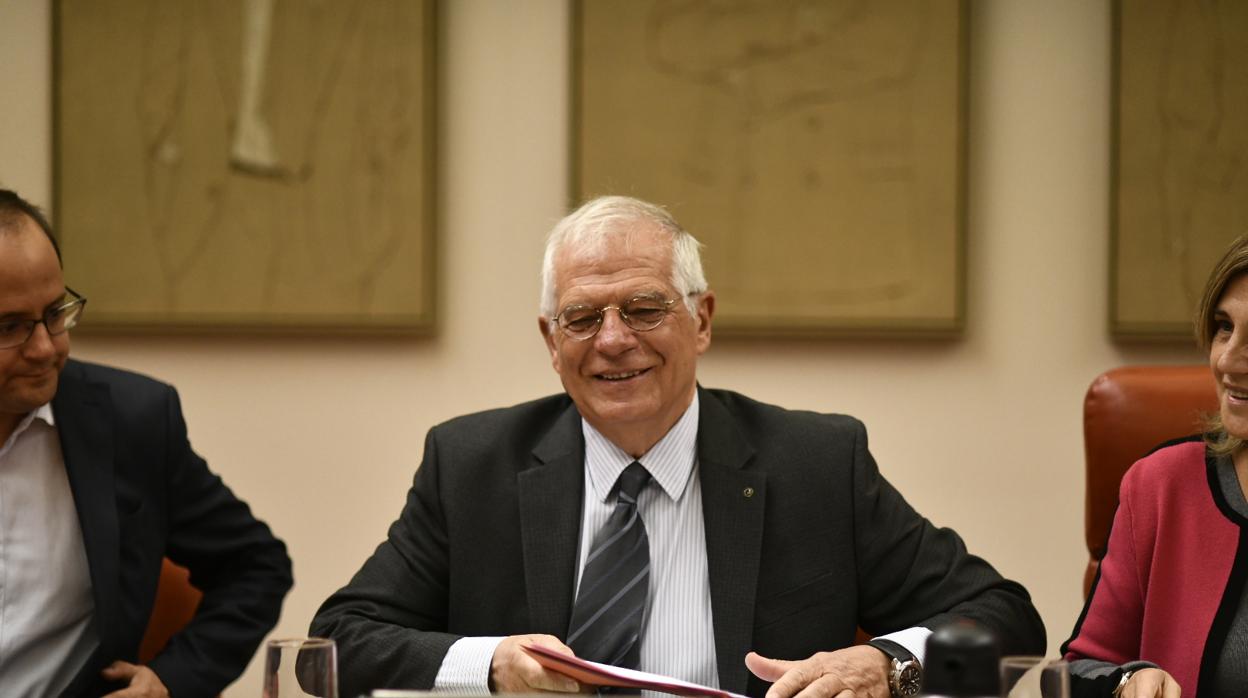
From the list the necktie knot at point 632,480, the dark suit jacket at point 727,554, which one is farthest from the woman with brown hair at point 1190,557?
the necktie knot at point 632,480

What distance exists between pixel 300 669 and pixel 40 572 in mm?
1213

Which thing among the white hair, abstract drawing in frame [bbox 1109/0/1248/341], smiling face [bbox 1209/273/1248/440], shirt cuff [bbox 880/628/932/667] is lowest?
shirt cuff [bbox 880/628/932/667]

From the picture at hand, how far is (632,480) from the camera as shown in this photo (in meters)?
2.21

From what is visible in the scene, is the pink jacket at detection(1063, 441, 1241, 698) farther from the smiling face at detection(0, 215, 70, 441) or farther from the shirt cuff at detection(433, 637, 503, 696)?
the smiling face at detection(0, 215, 70, 441)

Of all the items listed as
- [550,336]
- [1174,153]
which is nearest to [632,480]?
[550,336]

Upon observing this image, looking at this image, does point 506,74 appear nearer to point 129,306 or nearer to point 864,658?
point 129,306

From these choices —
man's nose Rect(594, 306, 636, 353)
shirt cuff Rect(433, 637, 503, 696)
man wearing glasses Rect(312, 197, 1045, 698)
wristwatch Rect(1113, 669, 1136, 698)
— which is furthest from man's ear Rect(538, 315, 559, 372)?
wristwatch Rect(1113, 669, 1136, 698)

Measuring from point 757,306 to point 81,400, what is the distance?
1.65 metres

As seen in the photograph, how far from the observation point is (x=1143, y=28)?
312 cm

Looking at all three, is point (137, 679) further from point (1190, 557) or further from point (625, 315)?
point (1190, 557)

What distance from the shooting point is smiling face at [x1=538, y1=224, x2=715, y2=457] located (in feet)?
7.14

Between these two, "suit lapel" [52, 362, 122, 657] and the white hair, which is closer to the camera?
the white hair

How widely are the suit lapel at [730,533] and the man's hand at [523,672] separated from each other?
0.33 metres

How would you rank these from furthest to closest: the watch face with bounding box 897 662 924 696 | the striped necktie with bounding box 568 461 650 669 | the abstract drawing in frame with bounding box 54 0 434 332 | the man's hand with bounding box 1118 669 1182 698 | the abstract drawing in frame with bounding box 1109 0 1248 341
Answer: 1. the abstract drawing in frame with bounding box 54 0 434 332
2. the abstract drawing in frame with bounding box 1109 0 1248 341
3. the striped necktie with bounding box 568 461 650 669
4. the watch face with bounding box 897 662 924 696
5. the man's hand with bounding box 1118 669 1182 698
